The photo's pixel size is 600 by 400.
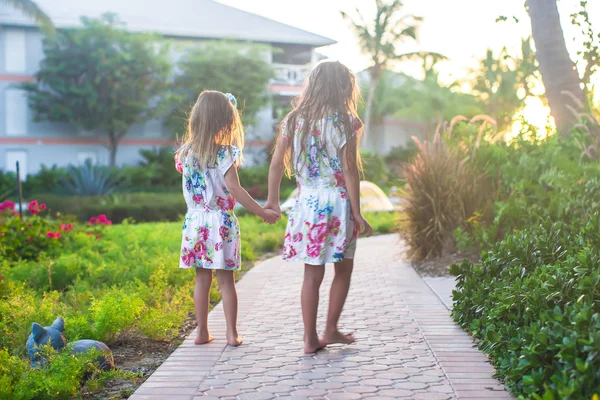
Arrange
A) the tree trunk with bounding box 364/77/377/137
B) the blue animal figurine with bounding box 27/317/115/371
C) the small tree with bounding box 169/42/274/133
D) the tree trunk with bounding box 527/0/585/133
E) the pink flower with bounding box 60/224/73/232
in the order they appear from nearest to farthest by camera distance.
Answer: the blue animal figurine with bounding box 27/317/115/371
the tree trunk with bounding box 527/0/585/133
the pink flower with bounding box 60/224/73/232
the small tree with bounding box 169/42/274/133
the tree trunk with bounding box 364/77/377/137

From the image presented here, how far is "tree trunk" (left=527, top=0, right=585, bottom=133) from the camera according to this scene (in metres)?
8.16

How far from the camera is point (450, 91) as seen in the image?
47938mm

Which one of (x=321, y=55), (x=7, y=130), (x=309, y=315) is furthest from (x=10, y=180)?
(x=309, y=315)

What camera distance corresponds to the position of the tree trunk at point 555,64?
8.16 meters

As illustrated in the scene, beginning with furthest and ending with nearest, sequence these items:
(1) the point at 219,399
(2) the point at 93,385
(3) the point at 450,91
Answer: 1. (3) the point at 450,91
2. (2) the point at 93,385
3. (1) the point at 219,399

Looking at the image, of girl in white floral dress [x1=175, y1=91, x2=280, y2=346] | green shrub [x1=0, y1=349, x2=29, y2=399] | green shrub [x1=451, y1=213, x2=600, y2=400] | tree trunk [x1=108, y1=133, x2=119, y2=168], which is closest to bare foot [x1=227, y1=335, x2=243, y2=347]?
girl in white floral dress [x1=175, y1=91, x2=280, y2=346]

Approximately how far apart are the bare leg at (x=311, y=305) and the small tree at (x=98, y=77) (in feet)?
93.0

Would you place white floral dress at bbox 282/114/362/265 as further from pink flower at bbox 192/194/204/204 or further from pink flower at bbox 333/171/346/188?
pink flower at bbox 192/194/204/204

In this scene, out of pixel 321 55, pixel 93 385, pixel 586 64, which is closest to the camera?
pixel 93 385

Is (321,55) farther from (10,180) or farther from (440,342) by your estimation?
(440,342)

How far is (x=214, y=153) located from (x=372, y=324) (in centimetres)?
164

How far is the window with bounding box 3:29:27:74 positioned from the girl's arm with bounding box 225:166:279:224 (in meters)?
30.7

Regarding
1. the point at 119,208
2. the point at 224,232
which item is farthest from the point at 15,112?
the point at 224,232

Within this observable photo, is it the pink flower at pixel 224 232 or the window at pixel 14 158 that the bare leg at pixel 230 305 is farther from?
the window at pixel 14 158
